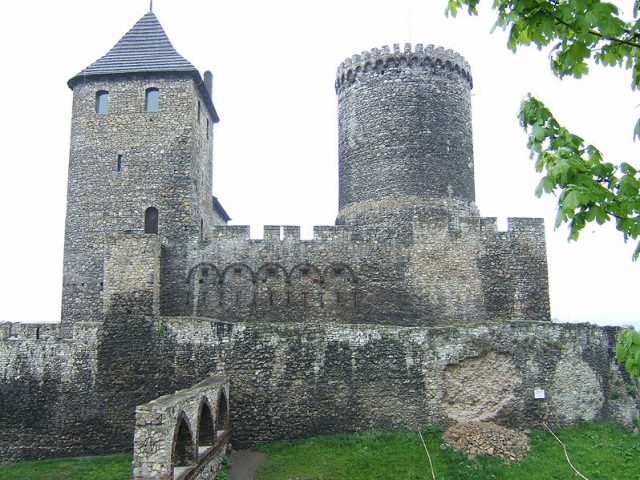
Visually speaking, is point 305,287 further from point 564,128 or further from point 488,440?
point 564,128

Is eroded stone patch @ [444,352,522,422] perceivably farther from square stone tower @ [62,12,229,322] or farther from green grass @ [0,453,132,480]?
square stone tower @ [62,12,229,322]

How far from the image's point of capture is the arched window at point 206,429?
14.6m

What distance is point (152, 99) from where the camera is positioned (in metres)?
22.6

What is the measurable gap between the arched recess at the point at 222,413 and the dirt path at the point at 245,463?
0.74 metres

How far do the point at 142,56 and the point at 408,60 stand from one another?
10169 millimetres

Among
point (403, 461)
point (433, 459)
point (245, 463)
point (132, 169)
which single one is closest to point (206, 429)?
point (245, 463)

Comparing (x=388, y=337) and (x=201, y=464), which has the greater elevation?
(x=388, y=337)

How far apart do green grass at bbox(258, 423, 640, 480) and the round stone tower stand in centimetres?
942

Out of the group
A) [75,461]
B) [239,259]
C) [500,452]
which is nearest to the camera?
[500,452]

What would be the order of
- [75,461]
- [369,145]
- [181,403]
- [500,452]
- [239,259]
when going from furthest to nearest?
[369,145], [239,259], [75,461], [500,452], [181,403]

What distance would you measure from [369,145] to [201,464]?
562 inches

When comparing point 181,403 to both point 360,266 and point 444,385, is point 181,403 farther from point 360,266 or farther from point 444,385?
point 360,266

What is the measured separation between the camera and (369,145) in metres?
23.8

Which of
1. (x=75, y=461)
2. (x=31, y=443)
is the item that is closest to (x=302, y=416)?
(x=75, y=461)
